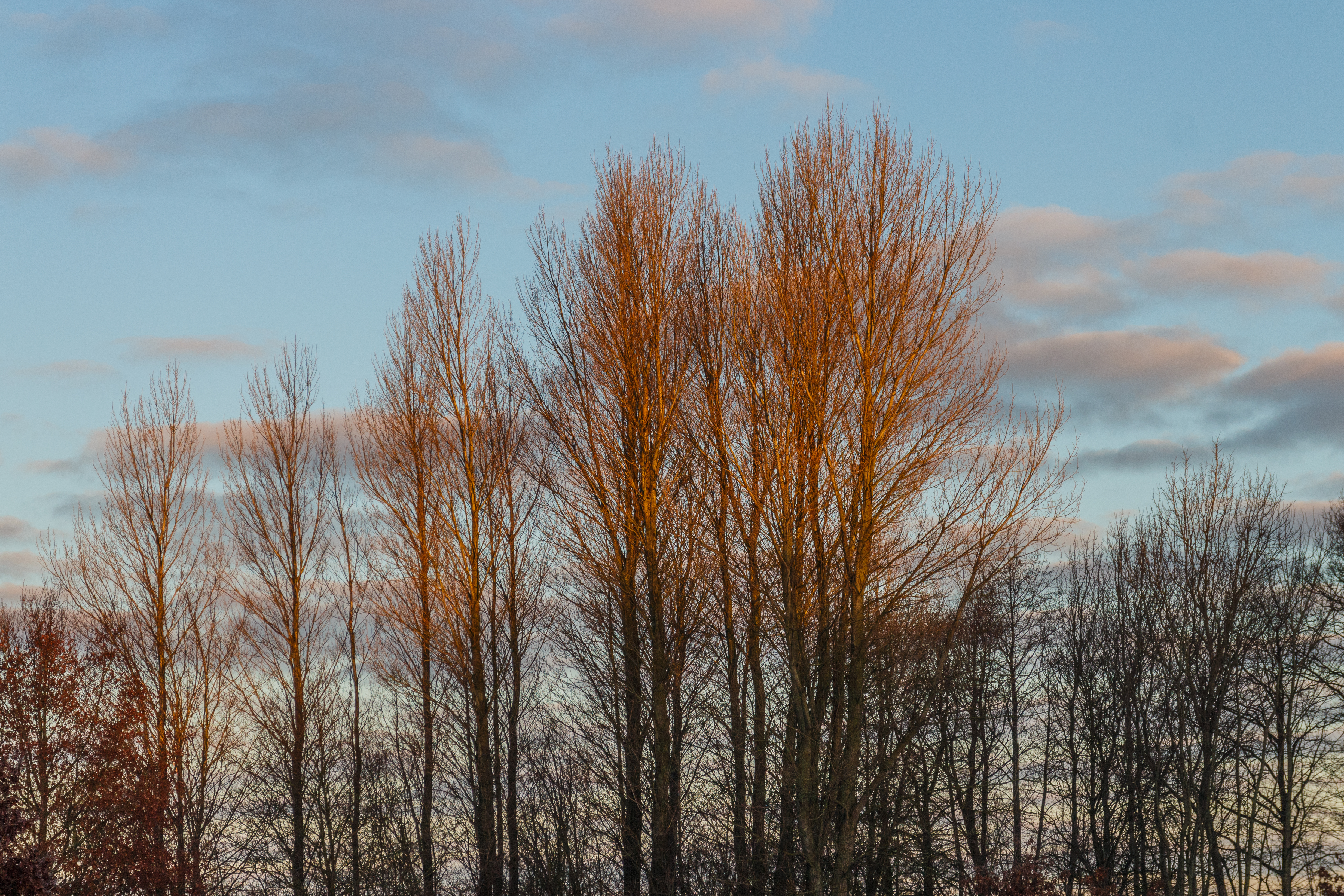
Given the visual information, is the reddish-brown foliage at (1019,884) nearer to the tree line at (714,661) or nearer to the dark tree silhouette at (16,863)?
the tree line at (714,661)

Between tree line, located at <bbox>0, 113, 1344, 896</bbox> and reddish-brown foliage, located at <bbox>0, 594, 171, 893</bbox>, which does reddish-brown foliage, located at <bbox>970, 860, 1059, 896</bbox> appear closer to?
tree line, located at <bbox>0, 113, 1344, 896</bbox>

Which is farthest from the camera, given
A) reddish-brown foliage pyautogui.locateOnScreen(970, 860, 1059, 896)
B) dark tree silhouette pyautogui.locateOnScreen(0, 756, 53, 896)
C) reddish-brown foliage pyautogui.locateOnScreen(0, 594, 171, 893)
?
reddish-brown foliage pyautogui.locateOnScreen(0, 594, 171, 893)

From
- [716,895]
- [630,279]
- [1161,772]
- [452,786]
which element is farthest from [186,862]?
[1161,772]

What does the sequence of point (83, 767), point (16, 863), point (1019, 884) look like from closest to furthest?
1. point (16, 863)
2. point (1019, 884)
3. point (83, 767)

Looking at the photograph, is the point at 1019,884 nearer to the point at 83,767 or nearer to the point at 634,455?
the point at 634,455

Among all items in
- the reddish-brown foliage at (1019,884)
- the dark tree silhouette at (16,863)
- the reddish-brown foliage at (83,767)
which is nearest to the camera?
the dark tree silhouette at (16,863)

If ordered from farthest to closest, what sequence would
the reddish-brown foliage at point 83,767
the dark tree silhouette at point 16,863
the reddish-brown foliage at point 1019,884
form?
the reddish-brown foliage at point 83,767, the reddish-brown foliage at point 1019,884, the dark tree silhouette at point 16,863


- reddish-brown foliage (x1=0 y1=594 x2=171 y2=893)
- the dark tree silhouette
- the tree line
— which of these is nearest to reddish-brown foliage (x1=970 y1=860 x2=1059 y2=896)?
the tree line

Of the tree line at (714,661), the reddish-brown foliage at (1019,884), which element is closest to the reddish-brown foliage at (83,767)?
the tree line at (714,661)

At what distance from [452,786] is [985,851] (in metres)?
13.7

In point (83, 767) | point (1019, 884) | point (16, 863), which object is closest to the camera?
point (16, 863)

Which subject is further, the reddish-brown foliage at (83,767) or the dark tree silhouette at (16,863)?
the reddish-brown foliage at (83,767)

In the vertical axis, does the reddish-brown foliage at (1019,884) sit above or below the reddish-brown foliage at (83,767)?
below

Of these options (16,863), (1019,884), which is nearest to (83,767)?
(16,863)
